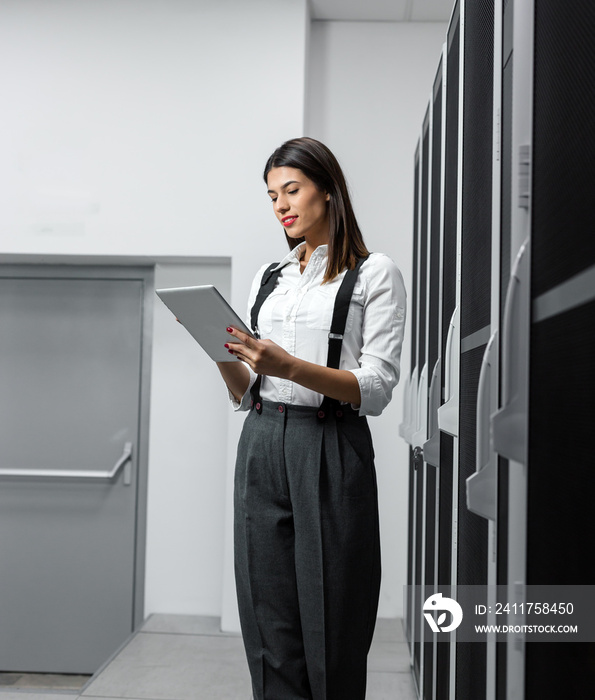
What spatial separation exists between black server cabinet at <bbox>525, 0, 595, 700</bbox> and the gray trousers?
565 mm

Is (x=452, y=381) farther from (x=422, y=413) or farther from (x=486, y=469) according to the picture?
(x=422, y=413)

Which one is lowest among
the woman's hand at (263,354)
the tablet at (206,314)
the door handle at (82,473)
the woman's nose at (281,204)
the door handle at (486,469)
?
the door handle at (82,473)

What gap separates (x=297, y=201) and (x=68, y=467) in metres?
2.10

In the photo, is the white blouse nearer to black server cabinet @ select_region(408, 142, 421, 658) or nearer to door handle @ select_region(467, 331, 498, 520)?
door handle @ select_region(467, 331, 498, 520)

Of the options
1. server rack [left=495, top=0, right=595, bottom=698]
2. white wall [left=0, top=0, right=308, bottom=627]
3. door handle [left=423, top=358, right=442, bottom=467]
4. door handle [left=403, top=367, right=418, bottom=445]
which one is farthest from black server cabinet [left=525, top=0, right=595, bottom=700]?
white wall [left=0, top=0, right=308, bottom=627]

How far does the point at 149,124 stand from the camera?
2996 mm

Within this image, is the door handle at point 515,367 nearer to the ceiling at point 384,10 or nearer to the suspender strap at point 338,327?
the suspender strap at point 338,327

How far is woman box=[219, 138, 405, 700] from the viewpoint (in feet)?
4.61

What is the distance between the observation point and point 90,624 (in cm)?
314

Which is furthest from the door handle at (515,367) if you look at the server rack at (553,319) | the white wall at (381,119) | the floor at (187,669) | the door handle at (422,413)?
the white wall at (381,119)

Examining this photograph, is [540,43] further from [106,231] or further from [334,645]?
[106,231]

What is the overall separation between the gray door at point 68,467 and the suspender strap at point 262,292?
1.66 m

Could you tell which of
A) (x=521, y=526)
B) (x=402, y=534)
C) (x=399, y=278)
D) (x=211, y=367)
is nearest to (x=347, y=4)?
(x=211, y=367)

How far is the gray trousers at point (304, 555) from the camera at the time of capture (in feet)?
4.62
